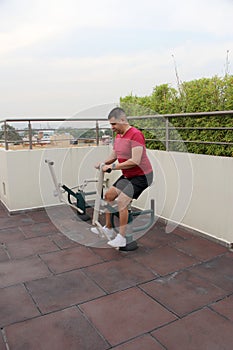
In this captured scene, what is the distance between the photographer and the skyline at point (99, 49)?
13.8ft

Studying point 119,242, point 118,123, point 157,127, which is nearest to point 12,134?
point 157,127

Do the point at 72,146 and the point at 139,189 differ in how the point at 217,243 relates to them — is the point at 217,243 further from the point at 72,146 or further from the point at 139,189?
the point at 72,146

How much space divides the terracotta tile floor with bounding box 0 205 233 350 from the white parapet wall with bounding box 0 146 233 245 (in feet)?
0.89

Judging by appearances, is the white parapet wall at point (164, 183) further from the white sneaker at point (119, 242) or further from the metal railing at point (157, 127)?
the white sneaker at point (119, 242)

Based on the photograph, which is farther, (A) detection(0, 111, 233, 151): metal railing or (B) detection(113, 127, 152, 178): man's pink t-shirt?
(A) detection(0, 111, 233, 151): metal railing

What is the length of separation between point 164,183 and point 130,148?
1063 millimetres

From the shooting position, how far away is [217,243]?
10.2ft

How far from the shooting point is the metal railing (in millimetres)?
3268

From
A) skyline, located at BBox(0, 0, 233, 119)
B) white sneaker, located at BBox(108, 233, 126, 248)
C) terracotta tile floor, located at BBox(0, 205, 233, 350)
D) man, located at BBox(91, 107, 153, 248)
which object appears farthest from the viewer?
skyline, located at BBox(0, 0, 233, 119)

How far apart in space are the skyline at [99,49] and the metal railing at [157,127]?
0.21 meters

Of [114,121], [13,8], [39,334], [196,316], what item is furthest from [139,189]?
[13,8]

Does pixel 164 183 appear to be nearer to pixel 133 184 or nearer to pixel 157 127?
pixel 157 127

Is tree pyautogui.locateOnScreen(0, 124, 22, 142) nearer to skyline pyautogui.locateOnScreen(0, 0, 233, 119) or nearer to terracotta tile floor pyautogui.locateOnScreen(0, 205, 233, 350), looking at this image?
skyline pyautogui.locateOnScreen(0, 0, 233, 119)

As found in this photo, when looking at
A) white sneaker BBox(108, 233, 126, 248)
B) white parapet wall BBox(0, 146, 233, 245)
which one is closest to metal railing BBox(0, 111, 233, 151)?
white parapet wall BBox(0, 146, 233, 245)
